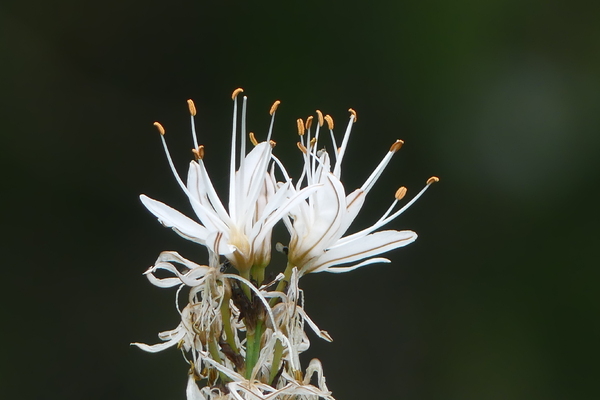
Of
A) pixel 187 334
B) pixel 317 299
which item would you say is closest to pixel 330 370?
pixel 317 299

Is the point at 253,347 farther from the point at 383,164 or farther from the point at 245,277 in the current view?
the point at 383,164

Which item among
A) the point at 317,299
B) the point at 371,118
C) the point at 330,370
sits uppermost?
the point at 371,118

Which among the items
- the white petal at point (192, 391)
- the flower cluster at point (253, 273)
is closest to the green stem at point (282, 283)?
the flower cluster at point (253, 273)

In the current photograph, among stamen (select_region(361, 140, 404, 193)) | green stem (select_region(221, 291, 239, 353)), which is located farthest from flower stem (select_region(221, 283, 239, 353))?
stamen (select_region(361, 140, 404, 193))

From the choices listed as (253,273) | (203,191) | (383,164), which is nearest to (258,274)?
(253,273)

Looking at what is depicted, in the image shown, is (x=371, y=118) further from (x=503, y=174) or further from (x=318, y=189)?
(x=318, y=189)

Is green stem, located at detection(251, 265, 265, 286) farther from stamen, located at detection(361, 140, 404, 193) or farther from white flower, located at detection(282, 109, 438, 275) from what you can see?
stamen, located at detection(361, 140, 404, 193)

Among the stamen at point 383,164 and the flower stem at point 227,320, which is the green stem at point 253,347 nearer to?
the flower stem at point 227,320
